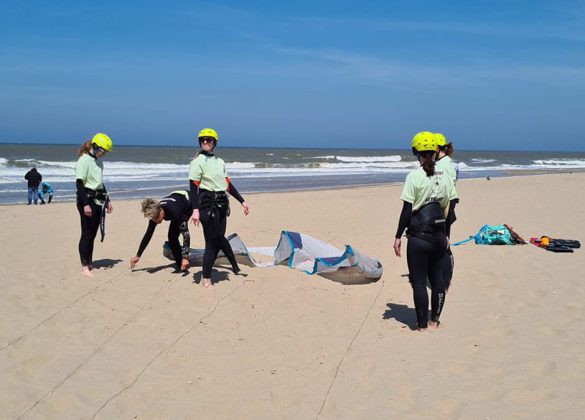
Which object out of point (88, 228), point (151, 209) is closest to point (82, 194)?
point (88, 228)

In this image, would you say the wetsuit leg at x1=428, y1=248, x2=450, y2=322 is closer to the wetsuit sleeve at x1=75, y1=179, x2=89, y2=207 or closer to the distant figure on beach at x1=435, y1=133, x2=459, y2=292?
the distant figure on beach at x1=435, y1=133, x2=459, y2=292

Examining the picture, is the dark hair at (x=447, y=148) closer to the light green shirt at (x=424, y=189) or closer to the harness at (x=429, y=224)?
the light green shirt at (x=424, y=189)

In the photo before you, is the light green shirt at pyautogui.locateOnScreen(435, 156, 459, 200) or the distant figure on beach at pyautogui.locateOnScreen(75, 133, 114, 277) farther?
the distant figure on beach at pyautogui.locateOnScreen(75, 133, 114, 277)

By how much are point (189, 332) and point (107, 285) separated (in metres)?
1.93

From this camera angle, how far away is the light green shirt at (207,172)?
620 cm

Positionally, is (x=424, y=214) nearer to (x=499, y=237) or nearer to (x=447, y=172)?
(x=447, y=172)

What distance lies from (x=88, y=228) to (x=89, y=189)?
0.47 m

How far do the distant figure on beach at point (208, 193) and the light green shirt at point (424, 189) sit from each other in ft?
7.47

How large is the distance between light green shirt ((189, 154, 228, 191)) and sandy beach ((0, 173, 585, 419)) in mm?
1158

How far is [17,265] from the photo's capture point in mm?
7559

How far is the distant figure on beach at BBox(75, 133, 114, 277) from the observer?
6.77 m

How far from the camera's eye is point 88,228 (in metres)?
6.96

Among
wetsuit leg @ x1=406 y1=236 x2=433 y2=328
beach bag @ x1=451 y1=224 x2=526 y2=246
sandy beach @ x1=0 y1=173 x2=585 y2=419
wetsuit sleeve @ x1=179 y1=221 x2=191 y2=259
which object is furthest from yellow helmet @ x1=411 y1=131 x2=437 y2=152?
beach bag @ x1=451 y1=224 x2=526 y2=246

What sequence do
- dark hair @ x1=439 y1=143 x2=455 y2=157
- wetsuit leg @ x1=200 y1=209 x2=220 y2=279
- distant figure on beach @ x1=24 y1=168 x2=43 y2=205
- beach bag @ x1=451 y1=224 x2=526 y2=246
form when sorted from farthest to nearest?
distant figure on beach @ x1=24 y1=168 x2=43 y2=205, beach bag @ x1=451 y1=224 x2=526 y2=246, wetsuit leg @ x1=200 y1=209 x2=220 y2=279, dark hair @ x1=439 y1=143 x2=455 y2=157
